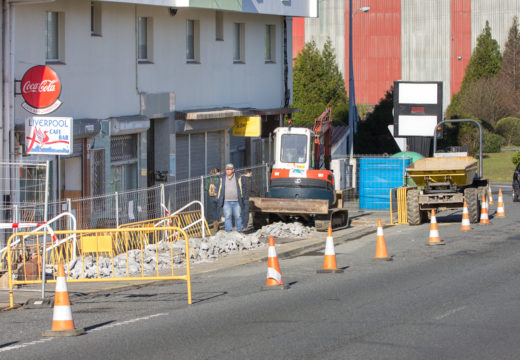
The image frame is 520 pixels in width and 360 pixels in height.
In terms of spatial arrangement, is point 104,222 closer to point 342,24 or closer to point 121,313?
point 121,313

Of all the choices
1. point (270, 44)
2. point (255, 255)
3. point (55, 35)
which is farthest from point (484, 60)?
point (255, 255)

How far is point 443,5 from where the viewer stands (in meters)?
67.1

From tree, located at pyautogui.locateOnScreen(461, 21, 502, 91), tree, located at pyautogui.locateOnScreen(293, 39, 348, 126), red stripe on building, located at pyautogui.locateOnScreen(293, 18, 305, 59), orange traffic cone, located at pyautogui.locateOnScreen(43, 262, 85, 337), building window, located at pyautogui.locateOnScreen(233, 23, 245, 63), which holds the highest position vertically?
red stripe on building, located at pyautogui.locateOnScreen(293, 18, 305, 59)

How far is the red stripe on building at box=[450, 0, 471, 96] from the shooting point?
2638 inches

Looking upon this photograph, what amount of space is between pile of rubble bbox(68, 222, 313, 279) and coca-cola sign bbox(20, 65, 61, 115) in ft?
11.4

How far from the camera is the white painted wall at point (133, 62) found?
19.2 metres

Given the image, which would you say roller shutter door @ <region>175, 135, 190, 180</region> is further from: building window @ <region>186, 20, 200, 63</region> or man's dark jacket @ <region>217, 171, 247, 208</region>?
man's dark jacket @ <region>217, 171, 247, 208</region>

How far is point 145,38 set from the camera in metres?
23.8

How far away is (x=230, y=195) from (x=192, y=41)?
700 centimetres

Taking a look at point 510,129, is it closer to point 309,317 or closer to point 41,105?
point 41,105

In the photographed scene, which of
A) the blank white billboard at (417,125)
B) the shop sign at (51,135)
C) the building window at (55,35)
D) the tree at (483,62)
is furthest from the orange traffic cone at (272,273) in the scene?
the tree at (483,62)

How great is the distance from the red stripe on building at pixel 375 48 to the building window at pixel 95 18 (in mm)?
48516

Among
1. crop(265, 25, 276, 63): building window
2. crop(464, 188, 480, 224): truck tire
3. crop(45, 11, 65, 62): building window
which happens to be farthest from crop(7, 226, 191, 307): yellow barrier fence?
crop(265, 25, 276, 63): building window

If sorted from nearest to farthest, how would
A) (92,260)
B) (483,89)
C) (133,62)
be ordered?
(92,260) → (133,62) → (483,89)
